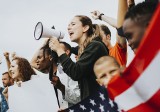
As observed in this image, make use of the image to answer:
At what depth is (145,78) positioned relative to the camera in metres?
Result: 1.89

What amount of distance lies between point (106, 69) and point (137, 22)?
4.30 feet

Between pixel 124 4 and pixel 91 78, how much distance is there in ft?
2.53

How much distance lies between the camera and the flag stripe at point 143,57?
1.73 metres

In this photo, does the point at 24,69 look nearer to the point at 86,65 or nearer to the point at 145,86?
the point at 86,65

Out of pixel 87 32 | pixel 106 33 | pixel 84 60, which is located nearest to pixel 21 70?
pixel 106 33

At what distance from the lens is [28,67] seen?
505 centimetres

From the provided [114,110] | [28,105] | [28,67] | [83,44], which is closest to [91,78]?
[83,44]

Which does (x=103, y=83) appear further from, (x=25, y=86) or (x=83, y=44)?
(x=25, y=86)

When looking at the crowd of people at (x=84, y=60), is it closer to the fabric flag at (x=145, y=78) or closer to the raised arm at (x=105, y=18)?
the raised arm at (x=105, y=18)

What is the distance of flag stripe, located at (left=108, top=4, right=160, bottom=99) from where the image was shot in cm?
173

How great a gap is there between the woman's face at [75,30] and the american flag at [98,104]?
0.82m

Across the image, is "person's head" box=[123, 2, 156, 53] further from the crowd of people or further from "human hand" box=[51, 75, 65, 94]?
"human hand" box=[51, 75, 65, 94]

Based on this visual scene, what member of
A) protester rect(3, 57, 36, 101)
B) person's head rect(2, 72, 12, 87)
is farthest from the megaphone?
person's head rect(2, 72, 12, 87)

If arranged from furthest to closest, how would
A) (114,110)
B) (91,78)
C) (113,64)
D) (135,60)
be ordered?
(91,78), (113,64), (114,110), (135,60)
